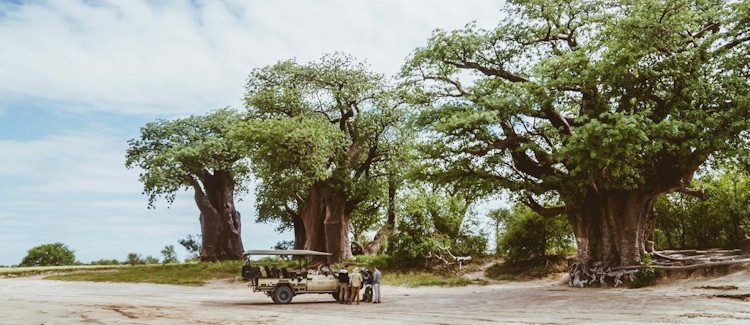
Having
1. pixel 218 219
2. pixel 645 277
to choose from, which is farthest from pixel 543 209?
pixel 218 219

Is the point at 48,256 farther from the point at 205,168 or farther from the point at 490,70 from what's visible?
the point at 490,70

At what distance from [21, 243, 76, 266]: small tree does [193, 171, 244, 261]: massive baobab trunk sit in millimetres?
36936

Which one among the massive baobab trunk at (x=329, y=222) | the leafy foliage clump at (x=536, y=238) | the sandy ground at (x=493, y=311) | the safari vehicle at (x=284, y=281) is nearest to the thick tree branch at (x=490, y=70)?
the sandy ground at (x=493, y=311)

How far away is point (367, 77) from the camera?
37938mm

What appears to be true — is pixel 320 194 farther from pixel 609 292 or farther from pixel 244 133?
pixel 609 292

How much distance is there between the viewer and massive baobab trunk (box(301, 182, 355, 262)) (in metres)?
38.7

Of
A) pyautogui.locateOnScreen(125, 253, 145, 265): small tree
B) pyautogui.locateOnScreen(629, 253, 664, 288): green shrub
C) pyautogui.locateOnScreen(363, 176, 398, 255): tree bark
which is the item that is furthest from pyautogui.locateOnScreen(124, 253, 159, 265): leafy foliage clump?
pyautogui.locateOnScreen(629, 253, 664, 288): green shrub

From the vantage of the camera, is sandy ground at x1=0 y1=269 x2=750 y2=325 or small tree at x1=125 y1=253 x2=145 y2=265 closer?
sandy ground at x1=0 y1=269 x2=750 y2=325

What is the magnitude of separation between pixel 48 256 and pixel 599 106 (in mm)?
77187

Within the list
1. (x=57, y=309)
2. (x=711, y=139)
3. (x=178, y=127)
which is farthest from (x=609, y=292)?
(x=178, y=127)

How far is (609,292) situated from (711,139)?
690 cm

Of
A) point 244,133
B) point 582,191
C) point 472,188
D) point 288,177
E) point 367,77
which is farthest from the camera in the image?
point 367,77

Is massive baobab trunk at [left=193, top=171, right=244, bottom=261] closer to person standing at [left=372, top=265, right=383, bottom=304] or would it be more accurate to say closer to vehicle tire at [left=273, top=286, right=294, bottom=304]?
vehicle tire at [left=273, top=286, right=294, bottom=304]

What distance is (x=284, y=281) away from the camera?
69.8 ft
